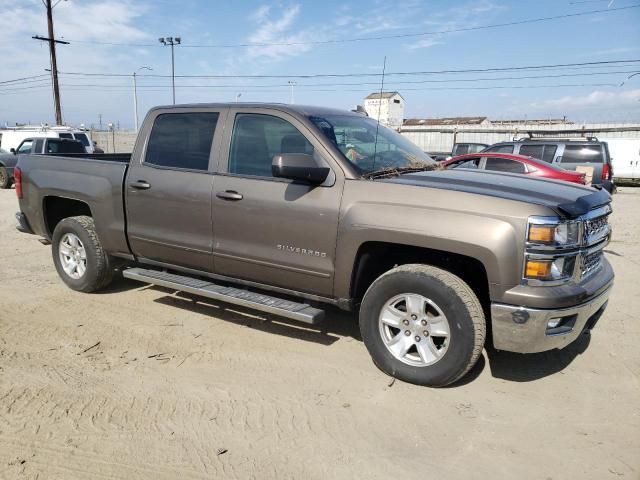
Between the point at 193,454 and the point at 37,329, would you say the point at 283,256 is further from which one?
the point at 37,329

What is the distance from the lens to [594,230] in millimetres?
3537

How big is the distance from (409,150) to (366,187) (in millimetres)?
1232

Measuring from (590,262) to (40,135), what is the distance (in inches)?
807

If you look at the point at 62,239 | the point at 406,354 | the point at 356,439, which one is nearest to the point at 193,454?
the point at 356,439

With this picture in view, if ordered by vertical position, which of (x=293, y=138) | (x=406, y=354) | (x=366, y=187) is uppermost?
(x=293, y=138)

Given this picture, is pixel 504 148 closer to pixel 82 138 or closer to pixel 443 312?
pixel 443 312

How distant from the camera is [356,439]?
296 centimetres

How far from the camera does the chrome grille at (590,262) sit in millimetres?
3410

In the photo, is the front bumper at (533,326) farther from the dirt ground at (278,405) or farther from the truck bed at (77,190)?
the truck bed at (77,190)

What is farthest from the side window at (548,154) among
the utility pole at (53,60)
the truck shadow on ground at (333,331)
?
the utility pole at (53,60)

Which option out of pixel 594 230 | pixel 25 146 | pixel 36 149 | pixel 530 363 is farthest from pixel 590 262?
pixel 25 146

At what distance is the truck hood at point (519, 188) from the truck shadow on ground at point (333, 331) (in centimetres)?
127

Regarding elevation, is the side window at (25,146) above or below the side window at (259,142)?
below

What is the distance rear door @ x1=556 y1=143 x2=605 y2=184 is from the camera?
44.4ft
